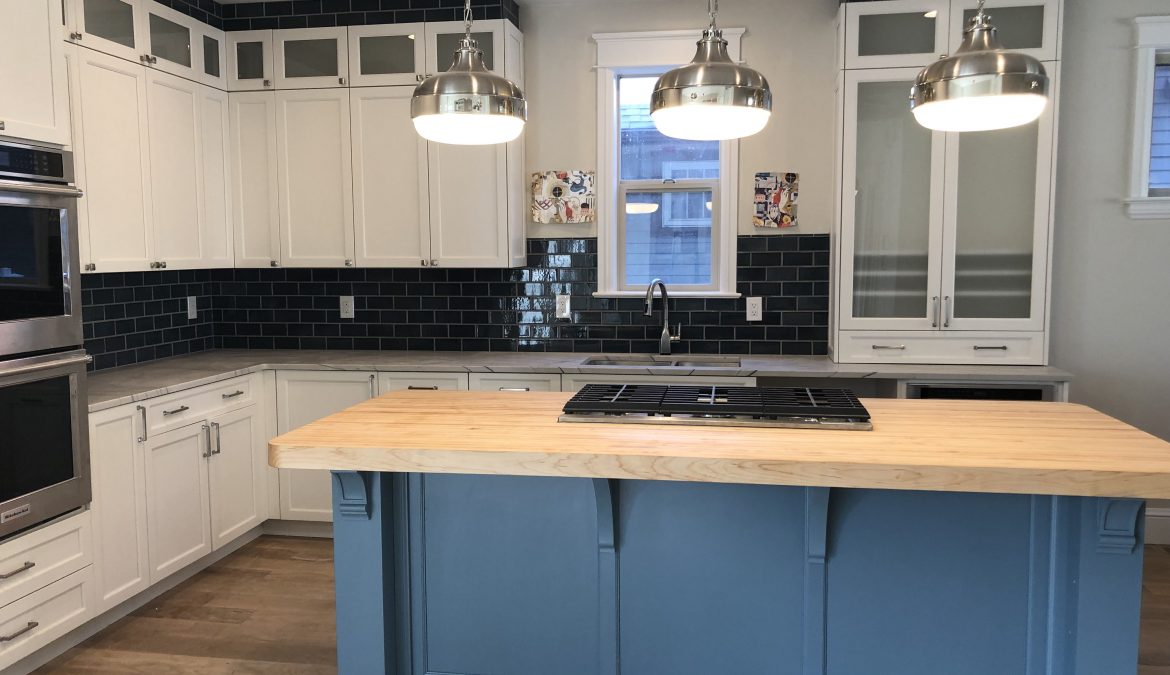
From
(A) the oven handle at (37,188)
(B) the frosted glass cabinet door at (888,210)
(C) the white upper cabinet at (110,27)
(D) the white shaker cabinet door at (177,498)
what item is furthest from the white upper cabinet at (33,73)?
(B) the frosted glass cabinet door at (888,210)

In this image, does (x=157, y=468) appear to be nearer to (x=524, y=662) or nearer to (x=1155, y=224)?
(x=524, y=662)

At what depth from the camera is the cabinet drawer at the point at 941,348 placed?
13.4ft

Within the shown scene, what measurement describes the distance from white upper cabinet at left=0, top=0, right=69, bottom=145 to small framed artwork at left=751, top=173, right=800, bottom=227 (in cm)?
307

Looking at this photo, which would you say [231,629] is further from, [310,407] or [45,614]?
[310,407]

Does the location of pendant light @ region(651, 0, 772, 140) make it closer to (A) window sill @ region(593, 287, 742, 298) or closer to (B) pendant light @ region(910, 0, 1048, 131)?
(B) pendant light @ region(910, 0, 1048, 131)

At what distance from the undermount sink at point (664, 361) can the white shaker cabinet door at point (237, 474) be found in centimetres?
165

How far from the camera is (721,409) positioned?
2.53 m

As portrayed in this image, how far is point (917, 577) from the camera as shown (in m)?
2.35

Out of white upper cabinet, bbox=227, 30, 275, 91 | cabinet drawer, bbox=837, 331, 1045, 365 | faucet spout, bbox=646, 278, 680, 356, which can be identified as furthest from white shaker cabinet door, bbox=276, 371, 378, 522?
cabinet drawer, bbox=837, 331, 1045, 365

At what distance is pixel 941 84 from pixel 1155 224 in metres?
2.84

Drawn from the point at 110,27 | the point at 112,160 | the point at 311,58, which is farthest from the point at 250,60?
the point at 112,160

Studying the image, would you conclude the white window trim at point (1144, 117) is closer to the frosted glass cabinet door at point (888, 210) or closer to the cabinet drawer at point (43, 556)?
the frosted glass cabinet door at point (888, 210)

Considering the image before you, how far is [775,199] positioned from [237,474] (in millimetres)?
2977

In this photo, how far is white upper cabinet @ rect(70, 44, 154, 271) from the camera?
3518mm
